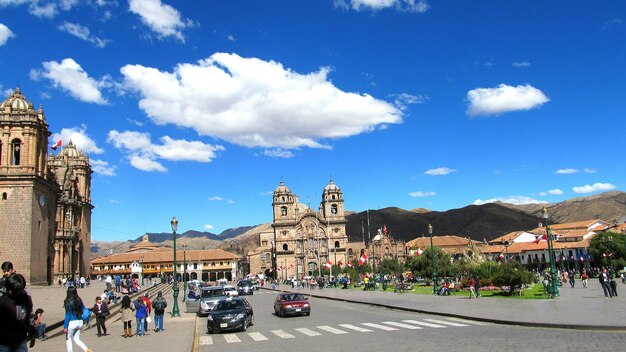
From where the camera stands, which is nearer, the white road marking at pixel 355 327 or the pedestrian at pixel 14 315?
the pedestrian at pixel 14 315

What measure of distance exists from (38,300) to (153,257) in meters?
77.9

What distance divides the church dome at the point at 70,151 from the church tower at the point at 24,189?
24.8 m

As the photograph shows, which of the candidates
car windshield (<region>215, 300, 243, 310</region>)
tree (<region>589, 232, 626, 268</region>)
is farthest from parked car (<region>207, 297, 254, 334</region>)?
tree (<region>589, 232, 626, 268</region>)

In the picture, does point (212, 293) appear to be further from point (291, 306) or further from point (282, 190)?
point (282, 190)

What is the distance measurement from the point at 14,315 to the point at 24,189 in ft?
159

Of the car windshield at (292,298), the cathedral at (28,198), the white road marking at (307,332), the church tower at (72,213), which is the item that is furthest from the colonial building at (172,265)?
the white road marking at (307,332)

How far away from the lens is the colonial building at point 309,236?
105875 millimetres

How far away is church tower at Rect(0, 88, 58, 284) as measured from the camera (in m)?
47.2

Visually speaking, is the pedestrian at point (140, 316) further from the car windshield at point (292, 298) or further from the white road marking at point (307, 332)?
the car windshield at point (292, 298)

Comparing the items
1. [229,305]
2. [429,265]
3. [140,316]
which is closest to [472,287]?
[229,305]

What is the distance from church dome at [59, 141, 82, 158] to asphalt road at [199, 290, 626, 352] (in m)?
64.6

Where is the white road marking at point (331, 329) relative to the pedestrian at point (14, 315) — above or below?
below

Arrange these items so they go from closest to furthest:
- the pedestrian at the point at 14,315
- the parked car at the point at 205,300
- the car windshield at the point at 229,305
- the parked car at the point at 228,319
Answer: the pedestrian at the point at 14,315 → the parked car at the point at 228,319 → the car windshield at the point at 229,305 → the parked car at the point at 205,300

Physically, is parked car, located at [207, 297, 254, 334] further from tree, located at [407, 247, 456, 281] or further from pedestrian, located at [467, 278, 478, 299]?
tree, located at [407, 247, 456, 281]
